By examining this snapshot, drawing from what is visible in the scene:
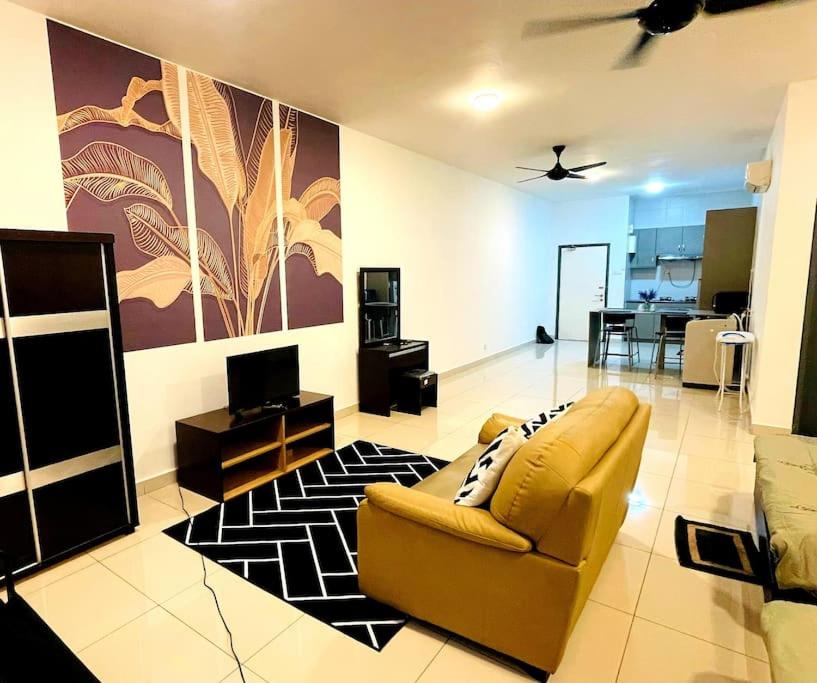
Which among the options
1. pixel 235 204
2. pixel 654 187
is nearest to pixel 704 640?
pixel 235 204

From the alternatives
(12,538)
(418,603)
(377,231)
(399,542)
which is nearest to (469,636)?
(418,603)

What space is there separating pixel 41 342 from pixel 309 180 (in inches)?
105

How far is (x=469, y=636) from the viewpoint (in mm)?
1839

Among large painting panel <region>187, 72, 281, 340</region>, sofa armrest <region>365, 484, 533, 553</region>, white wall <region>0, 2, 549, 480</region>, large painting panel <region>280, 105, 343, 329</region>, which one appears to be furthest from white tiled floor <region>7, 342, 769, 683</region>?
large painting panel <region>280, 105, 343, 329</region>

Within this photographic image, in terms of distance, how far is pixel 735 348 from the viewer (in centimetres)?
618

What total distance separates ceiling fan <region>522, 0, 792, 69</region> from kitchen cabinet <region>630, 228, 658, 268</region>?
294 inches

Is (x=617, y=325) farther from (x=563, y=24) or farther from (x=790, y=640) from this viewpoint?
(x=790, y=640)

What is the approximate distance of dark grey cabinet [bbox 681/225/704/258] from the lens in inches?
360

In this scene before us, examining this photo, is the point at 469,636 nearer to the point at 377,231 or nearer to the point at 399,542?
the point at 399,542

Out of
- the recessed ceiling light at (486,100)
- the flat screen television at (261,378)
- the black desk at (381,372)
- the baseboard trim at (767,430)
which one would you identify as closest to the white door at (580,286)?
the baseboard trim at (767,430)

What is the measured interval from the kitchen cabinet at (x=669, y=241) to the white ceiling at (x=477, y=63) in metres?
4.17

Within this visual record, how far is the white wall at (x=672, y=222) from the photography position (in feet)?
30.2

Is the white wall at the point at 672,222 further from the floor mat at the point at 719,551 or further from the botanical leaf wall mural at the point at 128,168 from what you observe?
the botanical leaf wall mural at the point at 128,168

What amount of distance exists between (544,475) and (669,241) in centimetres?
948
